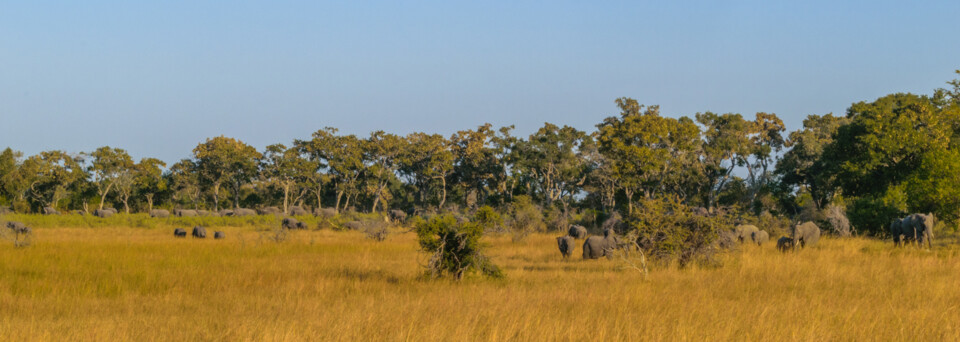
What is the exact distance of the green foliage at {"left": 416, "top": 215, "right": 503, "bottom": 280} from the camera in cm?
1392

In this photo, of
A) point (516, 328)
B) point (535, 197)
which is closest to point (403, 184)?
point (535, 197)

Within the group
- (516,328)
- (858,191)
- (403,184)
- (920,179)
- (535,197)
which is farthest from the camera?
(403,184)

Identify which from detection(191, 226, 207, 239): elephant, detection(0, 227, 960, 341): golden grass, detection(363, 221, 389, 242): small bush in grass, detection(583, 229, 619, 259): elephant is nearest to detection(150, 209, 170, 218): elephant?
detection(191, 226, 207, 239): elephant

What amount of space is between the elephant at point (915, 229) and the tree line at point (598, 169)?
2.49 meters

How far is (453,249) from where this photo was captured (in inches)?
561

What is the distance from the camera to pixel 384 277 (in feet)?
47.1

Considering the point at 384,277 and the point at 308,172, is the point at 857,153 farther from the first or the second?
the point at 308,172

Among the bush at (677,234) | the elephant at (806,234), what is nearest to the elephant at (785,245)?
the elephant at (806,234)

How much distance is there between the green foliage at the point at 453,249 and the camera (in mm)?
13922

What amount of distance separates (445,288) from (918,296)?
25.6ft

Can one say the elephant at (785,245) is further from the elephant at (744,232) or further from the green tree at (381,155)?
the green tree at (381,155)

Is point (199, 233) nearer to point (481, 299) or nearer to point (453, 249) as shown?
point (453, 249)

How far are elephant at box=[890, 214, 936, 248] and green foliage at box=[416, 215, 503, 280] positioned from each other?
46.5 feet

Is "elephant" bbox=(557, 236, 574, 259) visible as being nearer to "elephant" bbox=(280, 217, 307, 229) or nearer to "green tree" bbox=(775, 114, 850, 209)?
"elephant" bbox=(280, 217, 307, 229)
